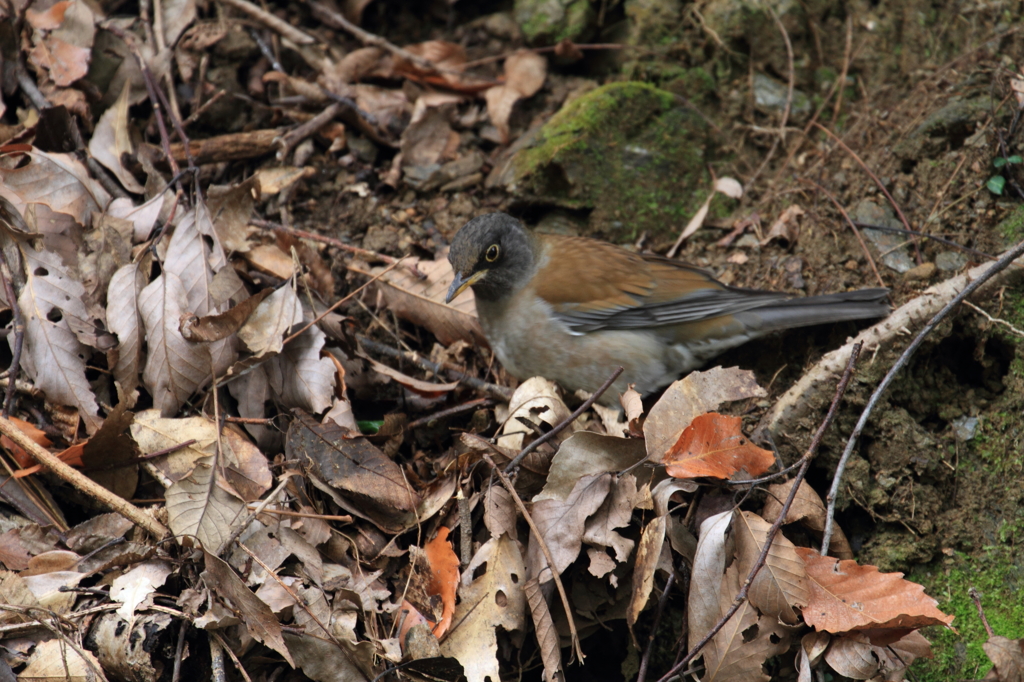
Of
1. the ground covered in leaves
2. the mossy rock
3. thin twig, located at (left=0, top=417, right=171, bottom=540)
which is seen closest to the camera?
the ground covered in leaves

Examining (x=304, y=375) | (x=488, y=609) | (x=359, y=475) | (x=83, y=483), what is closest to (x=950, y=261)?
(x=488, y=609)

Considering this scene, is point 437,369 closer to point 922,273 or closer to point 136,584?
point 136,584

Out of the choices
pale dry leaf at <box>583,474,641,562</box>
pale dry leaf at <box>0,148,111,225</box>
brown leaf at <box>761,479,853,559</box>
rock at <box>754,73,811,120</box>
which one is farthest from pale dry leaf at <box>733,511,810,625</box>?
pale dry leaf at <box>0,148,111,225</box>

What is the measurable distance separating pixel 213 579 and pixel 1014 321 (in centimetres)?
422

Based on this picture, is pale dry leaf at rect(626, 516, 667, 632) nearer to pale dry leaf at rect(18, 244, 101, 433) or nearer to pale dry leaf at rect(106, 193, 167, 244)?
pale dry leaf at rect(18, 244, 101, 433)

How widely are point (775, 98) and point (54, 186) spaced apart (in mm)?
5022

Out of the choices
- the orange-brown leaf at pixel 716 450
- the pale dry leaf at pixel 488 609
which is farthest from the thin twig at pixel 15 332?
the orange-brown leaf at pixel 716 450

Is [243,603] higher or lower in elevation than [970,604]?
higher

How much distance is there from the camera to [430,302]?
16.4 ft

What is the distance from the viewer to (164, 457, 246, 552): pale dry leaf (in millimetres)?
3445

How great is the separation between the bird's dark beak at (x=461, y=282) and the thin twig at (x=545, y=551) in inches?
47.7

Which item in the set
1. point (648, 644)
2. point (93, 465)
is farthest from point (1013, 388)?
point (93, 465)

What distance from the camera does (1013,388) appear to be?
3.99 m

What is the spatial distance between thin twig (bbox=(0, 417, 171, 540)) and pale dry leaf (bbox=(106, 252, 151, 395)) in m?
0.53
